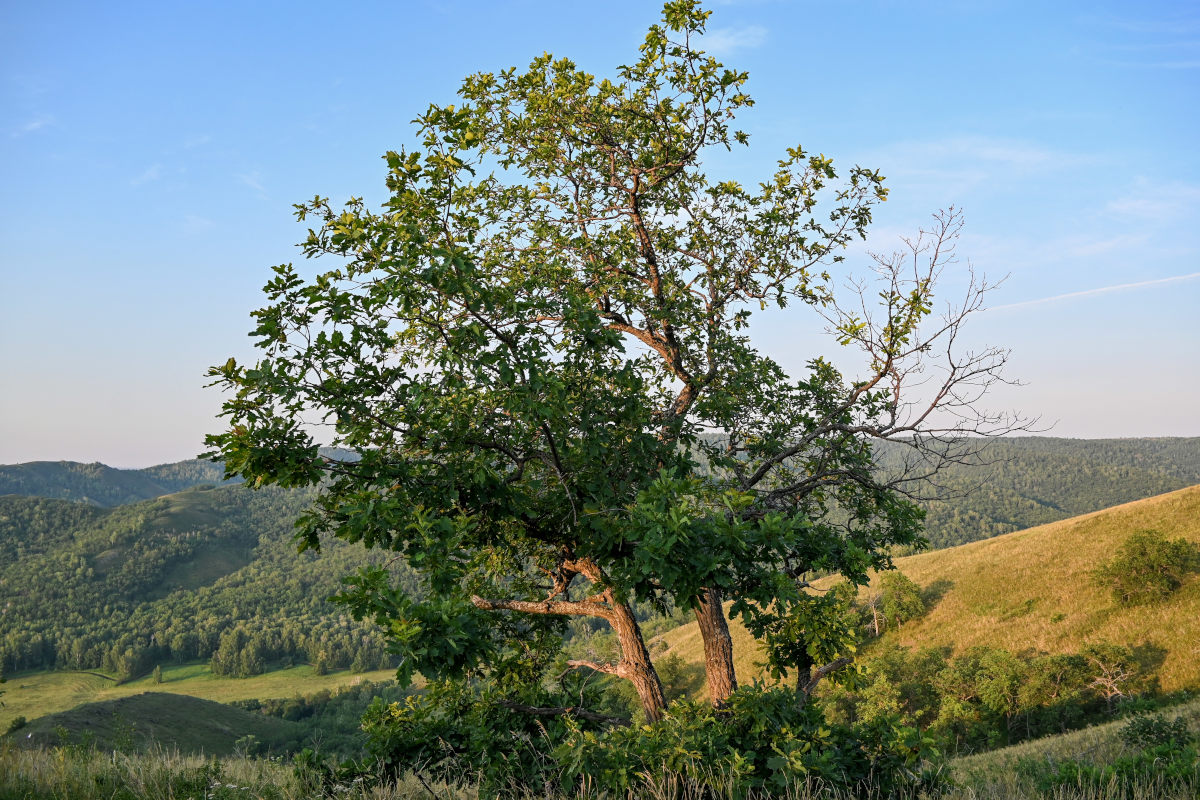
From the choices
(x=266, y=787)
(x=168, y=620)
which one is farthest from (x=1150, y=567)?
(x=168, y=620)

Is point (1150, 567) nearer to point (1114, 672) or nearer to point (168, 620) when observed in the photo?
point (1114, 672)

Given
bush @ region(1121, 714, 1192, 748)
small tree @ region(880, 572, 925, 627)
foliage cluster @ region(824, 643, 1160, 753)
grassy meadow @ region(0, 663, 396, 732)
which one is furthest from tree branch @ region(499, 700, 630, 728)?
grassy meadow @ region(0, 663, 396, 732)

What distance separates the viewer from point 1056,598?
56.1 m

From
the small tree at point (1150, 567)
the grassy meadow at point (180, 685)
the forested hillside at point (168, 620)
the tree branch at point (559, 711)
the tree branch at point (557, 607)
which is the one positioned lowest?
the grassy meadow at point (180, 685)

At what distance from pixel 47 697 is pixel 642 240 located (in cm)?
16727

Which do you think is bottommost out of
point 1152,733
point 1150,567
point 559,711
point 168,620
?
point 168,620

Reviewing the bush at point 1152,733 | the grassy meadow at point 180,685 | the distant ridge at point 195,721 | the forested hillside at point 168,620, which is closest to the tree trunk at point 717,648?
the bush at point 1152,733

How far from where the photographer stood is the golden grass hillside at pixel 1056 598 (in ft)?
146

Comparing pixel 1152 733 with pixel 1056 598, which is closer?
pixel 1152 733

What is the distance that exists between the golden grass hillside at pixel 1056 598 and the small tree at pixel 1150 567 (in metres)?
0.88

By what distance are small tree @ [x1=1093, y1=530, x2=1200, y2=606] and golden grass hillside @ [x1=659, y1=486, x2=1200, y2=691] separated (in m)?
0.88

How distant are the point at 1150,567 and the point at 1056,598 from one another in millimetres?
8697

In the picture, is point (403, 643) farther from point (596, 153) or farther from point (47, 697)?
point (47, 697)

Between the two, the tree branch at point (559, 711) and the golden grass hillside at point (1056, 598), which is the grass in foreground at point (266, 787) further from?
the golden grass hillside at point (1056, 598)
